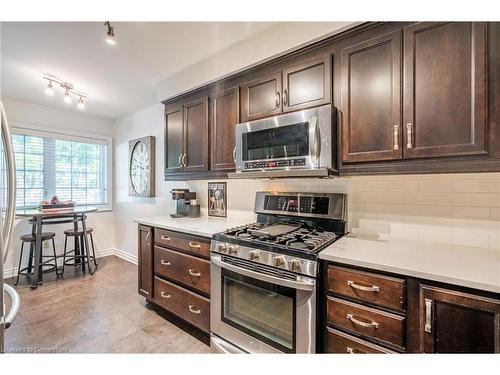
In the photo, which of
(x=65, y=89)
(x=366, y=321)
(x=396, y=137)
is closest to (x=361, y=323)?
(x=366, y=321)

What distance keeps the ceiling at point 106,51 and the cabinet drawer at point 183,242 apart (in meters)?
1.64

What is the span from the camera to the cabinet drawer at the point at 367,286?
3.56 feet

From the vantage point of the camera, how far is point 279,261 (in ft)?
4.50

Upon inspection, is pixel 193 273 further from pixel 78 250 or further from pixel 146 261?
pixel 78 250

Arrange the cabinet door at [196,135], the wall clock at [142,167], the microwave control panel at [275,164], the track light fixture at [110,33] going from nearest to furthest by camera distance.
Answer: the microwave control panel at [275,164]
the track light fixture at [110,33]
the cabinet door at [196,135]
the wall clock at [142,167]

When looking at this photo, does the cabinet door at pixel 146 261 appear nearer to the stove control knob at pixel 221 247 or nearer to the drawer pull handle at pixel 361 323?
the stove control knob at pixel 221 247

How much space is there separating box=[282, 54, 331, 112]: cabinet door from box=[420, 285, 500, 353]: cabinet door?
1.24 m

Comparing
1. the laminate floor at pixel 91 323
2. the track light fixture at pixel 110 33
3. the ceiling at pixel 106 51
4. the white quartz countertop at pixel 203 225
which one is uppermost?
the ceiling at pixel 106 51

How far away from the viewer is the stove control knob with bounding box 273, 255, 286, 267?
1.36 m

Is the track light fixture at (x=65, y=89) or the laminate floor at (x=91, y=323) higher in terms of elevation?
the track light fixture at (x=65, y=89)

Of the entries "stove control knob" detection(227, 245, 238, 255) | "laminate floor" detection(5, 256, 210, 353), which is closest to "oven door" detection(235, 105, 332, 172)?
"stove control knob" detection(227, 245, 238, 255)

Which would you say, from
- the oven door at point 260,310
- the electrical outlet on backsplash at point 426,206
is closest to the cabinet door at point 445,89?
the electrical outlet on backsplash at point 426,206

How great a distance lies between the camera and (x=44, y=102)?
11.0ft

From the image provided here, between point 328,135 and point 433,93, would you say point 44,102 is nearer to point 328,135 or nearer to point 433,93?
point 328,135
